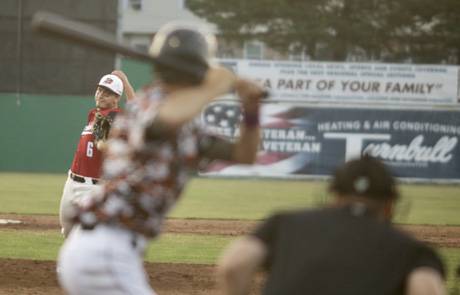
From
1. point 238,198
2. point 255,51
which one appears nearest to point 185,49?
point 238,198

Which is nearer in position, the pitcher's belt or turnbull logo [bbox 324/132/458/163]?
the pitcher's belt

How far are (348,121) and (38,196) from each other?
360 inches

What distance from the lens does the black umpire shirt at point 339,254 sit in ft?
13.3

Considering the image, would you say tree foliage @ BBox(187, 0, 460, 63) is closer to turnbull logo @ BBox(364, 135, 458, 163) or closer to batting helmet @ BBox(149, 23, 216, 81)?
turnbull logo @ BBox(364, 135, 458, 163)

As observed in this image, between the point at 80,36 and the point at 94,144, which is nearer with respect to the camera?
the point at 80,36

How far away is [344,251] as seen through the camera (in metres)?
4.07

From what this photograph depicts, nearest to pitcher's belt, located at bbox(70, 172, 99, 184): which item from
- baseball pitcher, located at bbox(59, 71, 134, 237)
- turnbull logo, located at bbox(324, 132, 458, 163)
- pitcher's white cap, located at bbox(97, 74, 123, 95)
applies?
baseball pitcher, located at bbox(59, 71, 134, 237)

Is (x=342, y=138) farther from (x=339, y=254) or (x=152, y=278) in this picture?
(x=339, y=254)

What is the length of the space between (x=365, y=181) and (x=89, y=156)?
25.0ft

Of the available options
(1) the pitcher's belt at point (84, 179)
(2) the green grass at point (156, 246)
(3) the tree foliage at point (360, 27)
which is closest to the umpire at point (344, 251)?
(1) the pitcher's belt at point (84, 179)

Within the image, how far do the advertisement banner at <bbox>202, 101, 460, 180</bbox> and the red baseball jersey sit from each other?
17.0m

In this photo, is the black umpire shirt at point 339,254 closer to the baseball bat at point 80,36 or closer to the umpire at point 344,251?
the umpire at point 344,251

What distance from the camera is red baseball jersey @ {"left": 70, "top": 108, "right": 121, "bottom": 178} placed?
38.0 ft

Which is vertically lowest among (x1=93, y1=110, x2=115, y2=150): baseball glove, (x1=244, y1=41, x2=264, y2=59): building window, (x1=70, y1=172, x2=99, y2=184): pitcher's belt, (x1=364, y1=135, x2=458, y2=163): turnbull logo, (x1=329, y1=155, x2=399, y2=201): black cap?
(x1=364, y1=135, x2=458, y2=163): turnbull logo
